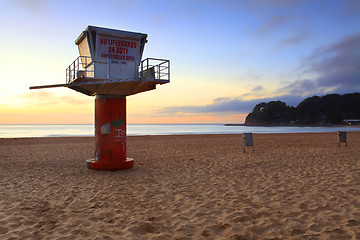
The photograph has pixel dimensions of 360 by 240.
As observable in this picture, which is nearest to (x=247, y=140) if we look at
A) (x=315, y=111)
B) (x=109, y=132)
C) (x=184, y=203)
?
(x=109, y=132)

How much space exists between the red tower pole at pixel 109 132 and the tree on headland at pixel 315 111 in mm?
119579

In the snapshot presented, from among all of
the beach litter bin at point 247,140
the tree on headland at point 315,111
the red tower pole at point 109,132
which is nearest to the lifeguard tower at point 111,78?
the red tower pole at point 109,132

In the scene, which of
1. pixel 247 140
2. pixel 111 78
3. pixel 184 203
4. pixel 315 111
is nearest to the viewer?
pixel 184 203

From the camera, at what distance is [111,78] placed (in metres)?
9.67

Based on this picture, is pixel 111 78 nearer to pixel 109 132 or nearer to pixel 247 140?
pixel 109 132

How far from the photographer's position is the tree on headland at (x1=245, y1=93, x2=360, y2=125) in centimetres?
11581

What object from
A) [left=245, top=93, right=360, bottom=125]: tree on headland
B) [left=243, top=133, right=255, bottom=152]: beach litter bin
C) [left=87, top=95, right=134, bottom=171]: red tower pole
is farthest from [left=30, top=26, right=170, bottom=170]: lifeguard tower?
[left=245, top=93, right=360, bottom=125]: tree on headland

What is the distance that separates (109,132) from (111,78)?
6.50 feet

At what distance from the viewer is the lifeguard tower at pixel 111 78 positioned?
373 inches

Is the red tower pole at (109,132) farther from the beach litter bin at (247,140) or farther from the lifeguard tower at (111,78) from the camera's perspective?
the beach litter bin at (247,140)

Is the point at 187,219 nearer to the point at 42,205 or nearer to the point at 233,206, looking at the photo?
the point at 233,206

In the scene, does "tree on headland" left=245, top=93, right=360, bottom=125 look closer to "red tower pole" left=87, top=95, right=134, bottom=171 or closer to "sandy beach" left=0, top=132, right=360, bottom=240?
"sandy beach" left=0, top=132, right=360, bottom=240

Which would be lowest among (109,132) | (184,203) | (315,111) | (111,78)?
(184,203)

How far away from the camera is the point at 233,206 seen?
19.0 feet
